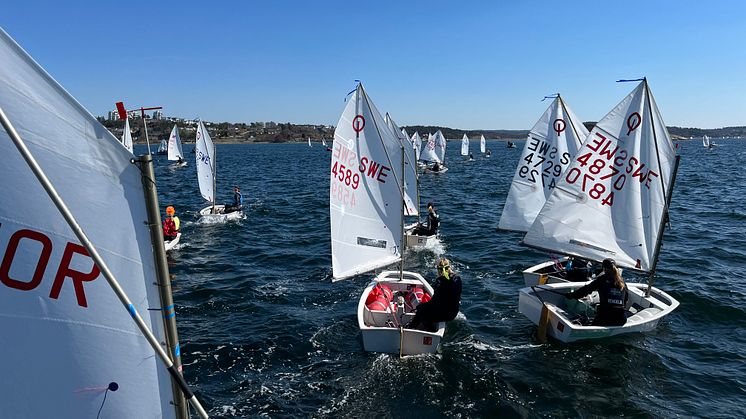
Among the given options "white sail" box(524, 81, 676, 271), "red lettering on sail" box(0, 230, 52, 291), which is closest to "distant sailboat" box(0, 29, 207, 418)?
"red lettering on sail" box(0, 230, 52, 291)

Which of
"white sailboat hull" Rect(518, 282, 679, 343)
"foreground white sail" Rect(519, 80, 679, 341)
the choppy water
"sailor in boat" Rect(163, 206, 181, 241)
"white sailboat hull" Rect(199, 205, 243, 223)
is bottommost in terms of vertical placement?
the choppy water

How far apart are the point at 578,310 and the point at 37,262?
13395 mm

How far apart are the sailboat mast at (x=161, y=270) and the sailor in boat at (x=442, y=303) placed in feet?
25.9

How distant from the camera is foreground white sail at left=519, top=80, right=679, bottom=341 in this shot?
13500mm

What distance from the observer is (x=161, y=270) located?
4020 millimetres

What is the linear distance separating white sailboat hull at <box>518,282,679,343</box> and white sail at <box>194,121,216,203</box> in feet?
73.4

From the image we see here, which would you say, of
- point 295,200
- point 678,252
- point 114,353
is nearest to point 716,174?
point 678,252

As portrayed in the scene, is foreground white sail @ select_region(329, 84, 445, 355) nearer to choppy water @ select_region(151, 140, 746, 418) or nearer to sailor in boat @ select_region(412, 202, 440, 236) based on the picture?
choppy water @ select_region(151, 140, 746, 418)

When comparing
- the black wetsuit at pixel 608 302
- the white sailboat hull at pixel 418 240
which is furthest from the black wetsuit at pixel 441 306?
the white sailboat hull at pixel 418 240

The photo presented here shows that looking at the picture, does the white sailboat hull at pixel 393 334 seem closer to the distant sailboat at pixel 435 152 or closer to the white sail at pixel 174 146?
the distant sailboat at pixel 435 152

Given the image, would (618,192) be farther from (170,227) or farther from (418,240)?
(170,227)

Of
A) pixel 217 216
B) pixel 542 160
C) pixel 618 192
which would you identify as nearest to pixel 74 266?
pixel 618 192

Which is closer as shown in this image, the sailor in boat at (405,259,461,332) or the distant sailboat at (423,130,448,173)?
the sailor in boat at (405,259,461,332)

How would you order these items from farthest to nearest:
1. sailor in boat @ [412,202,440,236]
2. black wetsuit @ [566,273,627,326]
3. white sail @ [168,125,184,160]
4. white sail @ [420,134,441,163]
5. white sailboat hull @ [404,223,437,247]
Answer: white sail @ [168,125,184,160] → white sail @ [420,134,441,163] → sailor in boat @ [412,202,440,236] → white sailboat hull @ [404,223,437,247] → black wetsuit @ [566,273,627,326]
